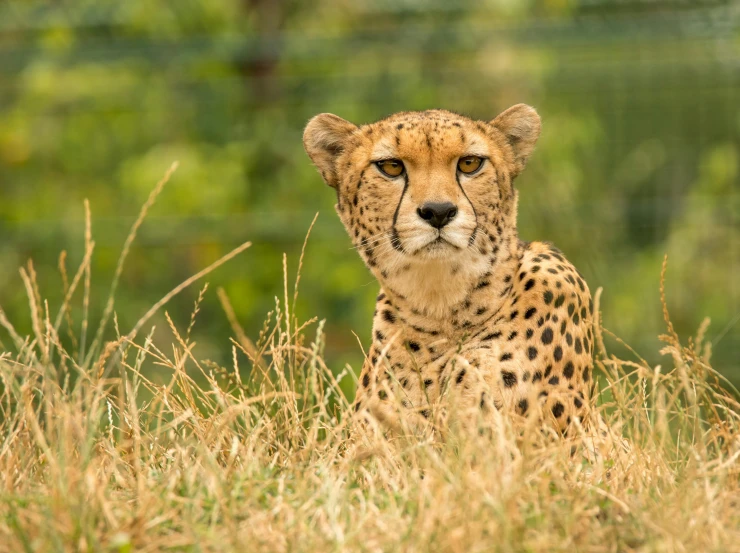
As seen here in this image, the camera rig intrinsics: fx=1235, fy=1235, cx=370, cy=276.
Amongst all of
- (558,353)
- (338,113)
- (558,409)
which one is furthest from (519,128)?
(338,113)

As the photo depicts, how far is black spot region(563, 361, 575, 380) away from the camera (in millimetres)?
2576

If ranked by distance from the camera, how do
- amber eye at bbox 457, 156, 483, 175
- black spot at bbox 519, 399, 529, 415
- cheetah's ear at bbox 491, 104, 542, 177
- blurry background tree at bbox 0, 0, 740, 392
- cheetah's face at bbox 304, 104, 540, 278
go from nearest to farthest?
1. black spot at bbox 519, 399, 529, 415
2. cheetah's face at bbox 304, 104, 540, 278
3. amber eye at bbox 457, 156, 483, 175
4. cheetah's ear at bbox 491, 104, 542, 177
5. blurry background tree at bbox 0, 0, 740, 392

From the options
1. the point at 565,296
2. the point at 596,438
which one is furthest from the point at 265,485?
the point at 565,296

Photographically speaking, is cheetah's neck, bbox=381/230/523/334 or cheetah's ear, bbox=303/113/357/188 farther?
cheetah's ear, bbox=303/113/357/188

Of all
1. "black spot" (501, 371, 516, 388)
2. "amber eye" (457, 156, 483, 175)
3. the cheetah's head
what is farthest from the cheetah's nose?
"black spot" (501, 371, 516, 388)

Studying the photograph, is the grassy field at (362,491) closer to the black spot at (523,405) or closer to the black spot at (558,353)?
the black spot at (523,405)

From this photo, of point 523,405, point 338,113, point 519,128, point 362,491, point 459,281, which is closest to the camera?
point 362,491

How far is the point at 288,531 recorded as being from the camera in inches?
72.6

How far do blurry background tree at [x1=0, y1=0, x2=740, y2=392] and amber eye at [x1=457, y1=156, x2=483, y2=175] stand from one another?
120 inches

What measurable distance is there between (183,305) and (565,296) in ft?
15.0

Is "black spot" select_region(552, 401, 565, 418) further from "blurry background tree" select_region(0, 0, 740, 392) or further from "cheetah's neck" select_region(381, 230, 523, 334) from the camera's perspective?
"blurry background tree" select_region(0, 0, 740, 392)

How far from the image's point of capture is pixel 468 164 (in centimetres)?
277

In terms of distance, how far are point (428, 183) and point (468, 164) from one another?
0.15 m

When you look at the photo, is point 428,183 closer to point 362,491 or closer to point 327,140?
point 327,140
